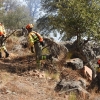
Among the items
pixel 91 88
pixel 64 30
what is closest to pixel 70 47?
pixel 64 30

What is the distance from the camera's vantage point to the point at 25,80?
12.2 meters

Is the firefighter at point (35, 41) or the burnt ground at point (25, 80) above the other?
the firefighter at point (35, 41)

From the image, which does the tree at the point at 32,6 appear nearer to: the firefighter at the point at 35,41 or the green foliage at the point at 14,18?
the green foliage at the point at 14,18

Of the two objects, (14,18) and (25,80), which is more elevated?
(14,18)

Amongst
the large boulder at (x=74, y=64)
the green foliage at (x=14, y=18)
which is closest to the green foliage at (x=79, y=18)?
the large boulder at (x=74, y=64)

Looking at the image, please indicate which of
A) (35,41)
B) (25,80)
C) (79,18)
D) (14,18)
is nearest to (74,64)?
(79,18)

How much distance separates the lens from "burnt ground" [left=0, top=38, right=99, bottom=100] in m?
10.2

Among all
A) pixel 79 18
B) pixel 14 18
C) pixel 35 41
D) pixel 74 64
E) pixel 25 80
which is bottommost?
pixel 25 80

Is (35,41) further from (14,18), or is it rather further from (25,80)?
(14,18)

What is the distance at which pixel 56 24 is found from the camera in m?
15.5

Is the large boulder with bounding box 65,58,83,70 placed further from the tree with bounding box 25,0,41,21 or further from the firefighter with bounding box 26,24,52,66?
the tree with bounding box 25,0,41,21

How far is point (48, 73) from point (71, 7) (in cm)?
381

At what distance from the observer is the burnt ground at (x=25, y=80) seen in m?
10.2

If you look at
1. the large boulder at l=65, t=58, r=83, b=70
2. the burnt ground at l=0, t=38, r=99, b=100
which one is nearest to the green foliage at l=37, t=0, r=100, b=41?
the large boulder at l=65, t=58, r=83, b=70
